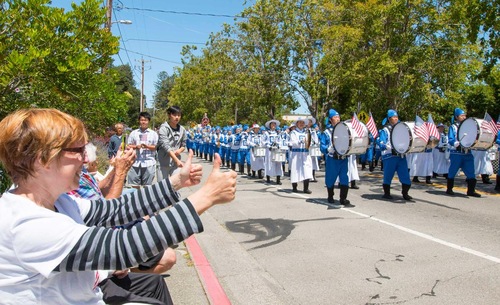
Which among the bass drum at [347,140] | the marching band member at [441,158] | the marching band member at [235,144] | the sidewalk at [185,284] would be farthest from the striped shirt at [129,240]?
the marching band member at [235,144]

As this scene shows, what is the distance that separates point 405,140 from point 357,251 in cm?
461

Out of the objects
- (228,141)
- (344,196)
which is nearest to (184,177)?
(344,196)

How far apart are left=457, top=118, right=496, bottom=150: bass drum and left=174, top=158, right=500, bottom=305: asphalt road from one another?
4.51ft

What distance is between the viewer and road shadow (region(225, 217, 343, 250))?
6657 mm

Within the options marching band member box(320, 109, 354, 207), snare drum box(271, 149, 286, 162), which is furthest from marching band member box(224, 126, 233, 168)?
marching band member box(320, 109, 354, 207)

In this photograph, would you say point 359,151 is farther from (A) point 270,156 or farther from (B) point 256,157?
(B) point 256,157

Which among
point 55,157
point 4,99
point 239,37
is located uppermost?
point 239,37

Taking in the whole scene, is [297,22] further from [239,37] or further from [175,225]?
[175,225]

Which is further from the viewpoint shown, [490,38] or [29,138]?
[490,38]

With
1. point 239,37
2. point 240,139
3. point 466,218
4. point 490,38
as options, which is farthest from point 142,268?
A: point 239,37

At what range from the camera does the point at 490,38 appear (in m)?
14.0

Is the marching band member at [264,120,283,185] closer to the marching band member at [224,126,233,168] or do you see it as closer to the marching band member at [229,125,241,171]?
the marching band member at [229,125,241,171]

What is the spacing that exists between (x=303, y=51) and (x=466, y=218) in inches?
759

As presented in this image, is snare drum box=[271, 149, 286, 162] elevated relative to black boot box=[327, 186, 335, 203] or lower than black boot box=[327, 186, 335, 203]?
elevated
